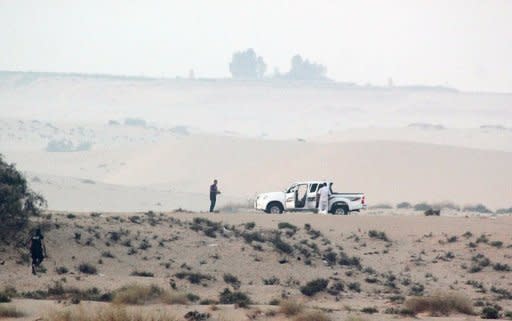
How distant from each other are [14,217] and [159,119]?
164 m

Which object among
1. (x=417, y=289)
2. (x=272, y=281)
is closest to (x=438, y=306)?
(x=417, y=289)

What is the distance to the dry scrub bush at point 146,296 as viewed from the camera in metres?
26.5

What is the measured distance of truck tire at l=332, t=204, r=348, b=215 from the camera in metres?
46.8

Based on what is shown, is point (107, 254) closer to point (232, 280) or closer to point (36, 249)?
point (232, 280)

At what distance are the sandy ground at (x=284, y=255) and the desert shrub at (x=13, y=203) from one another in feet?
2.43

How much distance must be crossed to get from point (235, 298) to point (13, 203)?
8.45 meters

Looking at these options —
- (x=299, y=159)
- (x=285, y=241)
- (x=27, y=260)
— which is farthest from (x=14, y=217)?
(x=299, y=159)

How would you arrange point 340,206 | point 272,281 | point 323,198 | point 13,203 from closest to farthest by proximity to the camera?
point 272,281 < point 13,203 < point 323,198 < point 340,206

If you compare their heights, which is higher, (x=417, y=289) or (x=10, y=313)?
(x=10, y=313)

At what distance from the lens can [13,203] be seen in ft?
112

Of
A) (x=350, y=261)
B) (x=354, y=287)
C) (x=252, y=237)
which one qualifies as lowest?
(x=354, y=287)

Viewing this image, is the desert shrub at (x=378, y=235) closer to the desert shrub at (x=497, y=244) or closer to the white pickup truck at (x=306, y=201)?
the desert shrub at (x=497, y=244)

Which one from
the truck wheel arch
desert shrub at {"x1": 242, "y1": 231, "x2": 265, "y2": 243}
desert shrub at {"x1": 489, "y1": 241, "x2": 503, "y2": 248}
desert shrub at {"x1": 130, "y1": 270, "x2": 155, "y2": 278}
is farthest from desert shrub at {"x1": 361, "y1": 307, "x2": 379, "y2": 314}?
the truck wheel arch

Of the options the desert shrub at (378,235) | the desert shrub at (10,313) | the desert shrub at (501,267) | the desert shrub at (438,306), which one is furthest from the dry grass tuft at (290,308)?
the desert shrub at (378,235)
